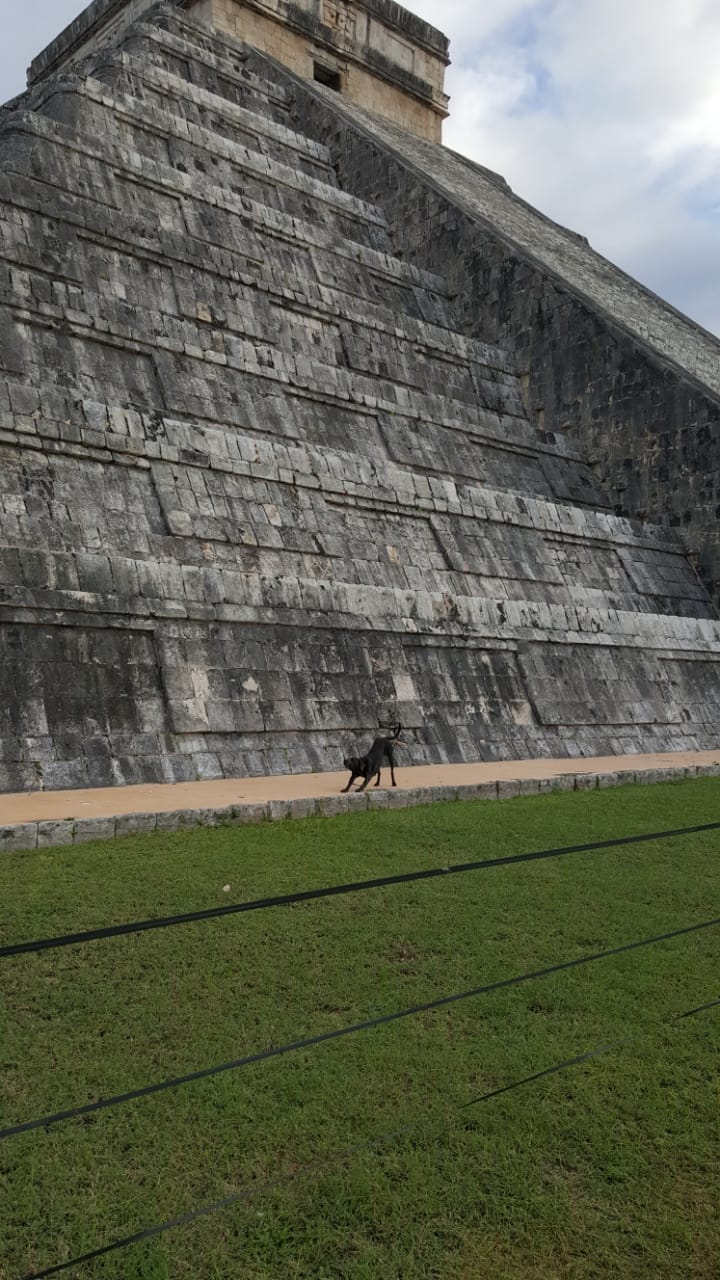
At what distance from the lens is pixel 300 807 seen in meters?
6.96

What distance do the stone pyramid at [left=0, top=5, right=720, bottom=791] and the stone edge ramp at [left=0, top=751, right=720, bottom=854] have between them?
4.20 feet

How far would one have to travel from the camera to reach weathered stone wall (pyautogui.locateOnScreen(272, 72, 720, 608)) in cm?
1655

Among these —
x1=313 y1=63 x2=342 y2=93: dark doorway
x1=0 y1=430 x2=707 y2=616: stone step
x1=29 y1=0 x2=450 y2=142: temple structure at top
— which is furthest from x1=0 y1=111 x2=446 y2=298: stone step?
x1=313 y1=63 x2=342 y2=93: dark doorway

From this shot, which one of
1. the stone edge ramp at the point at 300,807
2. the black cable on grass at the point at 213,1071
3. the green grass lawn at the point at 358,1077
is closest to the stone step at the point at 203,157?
the stone edge ramp at the point at 300,807

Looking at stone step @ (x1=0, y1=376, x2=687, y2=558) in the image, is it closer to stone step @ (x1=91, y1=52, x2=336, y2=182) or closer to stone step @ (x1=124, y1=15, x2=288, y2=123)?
stone step @ (x1=91, y1=52, x2=336, y2=182)

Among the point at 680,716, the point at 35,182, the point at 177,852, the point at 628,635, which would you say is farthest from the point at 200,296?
the point at 177,852

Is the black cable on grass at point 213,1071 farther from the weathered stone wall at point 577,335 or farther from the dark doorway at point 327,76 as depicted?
the dark doorway at point 327,76

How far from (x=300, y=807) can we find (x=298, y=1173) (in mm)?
4108

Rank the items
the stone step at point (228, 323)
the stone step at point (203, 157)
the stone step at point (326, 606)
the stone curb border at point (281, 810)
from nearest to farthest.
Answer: the stone curb border at point (281, 810)
the stone step at point (326, 606)
the stone step at point (228, 323)
the stone step at point (203, 157)

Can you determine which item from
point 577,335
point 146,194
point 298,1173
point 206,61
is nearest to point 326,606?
point 298,1173

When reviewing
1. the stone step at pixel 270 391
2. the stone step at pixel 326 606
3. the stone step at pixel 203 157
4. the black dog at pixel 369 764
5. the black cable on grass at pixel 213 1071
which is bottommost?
the black cable on grass at pixel 213 1071

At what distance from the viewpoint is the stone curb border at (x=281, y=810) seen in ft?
19.0

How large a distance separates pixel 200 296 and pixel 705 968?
11669 mm

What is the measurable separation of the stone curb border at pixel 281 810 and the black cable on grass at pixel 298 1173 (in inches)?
128
